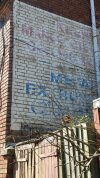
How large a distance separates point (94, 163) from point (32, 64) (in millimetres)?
3196

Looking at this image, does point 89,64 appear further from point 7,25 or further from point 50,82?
point 7,25

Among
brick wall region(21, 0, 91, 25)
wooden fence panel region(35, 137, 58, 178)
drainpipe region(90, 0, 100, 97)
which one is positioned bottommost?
wooden fence panel region(35, 137, 58, 178)

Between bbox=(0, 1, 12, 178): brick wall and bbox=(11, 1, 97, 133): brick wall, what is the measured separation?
13cm

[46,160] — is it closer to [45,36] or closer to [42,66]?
[42,66]

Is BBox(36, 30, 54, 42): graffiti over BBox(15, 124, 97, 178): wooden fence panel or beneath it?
over

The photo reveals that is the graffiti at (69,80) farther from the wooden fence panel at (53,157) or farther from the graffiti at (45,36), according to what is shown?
the wooden fence panel at (53,157)

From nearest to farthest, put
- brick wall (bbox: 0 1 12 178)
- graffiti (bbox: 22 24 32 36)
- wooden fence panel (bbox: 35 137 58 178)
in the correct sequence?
wooden fence panel (bbox: 35 137 58 178) < brick wall (bbox: 0 1 12 178) < graffiti (bbox: 22 24 32 36)

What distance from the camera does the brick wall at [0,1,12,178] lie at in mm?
5789

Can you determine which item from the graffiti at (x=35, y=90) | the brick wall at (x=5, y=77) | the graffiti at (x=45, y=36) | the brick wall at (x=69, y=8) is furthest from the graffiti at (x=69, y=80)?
the brick wall at (x=69, y=8)

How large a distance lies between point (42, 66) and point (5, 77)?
38.0 inches

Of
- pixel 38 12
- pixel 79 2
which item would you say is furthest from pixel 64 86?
pixel 79 2

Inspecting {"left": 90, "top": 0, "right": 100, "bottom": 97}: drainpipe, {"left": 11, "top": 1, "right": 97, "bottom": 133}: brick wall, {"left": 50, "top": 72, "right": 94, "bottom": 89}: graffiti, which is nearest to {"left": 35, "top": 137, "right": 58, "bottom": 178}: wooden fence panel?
{"left": 11, "top": 1, "right": 97, "bottom": 133}: brick wall

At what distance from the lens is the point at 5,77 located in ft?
21.0

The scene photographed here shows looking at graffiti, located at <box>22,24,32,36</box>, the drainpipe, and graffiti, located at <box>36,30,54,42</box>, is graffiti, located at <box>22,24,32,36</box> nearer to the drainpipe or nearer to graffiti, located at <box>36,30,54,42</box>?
graffiti, located at <box>36,30,54,42</box>
